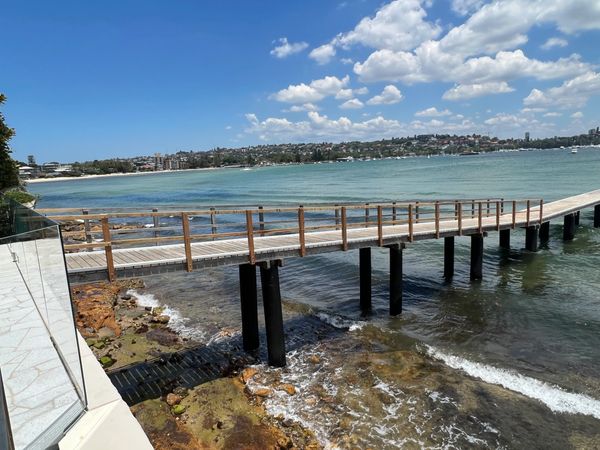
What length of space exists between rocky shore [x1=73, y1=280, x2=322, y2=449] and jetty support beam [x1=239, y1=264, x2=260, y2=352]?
0.71m

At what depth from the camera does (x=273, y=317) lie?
10164 mm

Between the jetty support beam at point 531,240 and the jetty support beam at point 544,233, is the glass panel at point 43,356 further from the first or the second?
the jetty support beam at point 544,233

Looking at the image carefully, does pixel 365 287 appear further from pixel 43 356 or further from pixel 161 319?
pixel 43 356

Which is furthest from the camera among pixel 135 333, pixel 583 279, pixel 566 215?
pixel 566 215

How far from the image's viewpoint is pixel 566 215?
23.7 meters

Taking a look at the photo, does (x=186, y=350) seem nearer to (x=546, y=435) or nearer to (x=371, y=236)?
(x=371, y=236)

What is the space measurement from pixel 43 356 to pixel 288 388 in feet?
17.3

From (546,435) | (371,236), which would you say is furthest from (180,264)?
(546,435)

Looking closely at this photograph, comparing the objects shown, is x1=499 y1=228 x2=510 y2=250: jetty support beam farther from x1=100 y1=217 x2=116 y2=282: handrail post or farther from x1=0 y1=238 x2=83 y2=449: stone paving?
x1=0 y1=238 x2=83 y2=449: stone paving

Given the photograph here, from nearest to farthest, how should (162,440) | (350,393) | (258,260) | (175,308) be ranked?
(162,440) → (350,393) → (258,260) → (175,308)

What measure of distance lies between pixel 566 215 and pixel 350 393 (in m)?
20.9

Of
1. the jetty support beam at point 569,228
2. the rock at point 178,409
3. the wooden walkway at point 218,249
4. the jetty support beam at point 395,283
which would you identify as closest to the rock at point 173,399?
the rock at point 178,409

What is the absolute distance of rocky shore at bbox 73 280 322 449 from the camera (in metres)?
7.31

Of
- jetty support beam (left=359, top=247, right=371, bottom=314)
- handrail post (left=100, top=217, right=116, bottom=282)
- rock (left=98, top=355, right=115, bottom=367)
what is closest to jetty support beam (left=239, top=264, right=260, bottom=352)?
rock (left=98, top=355, right=115, bottom=367)
